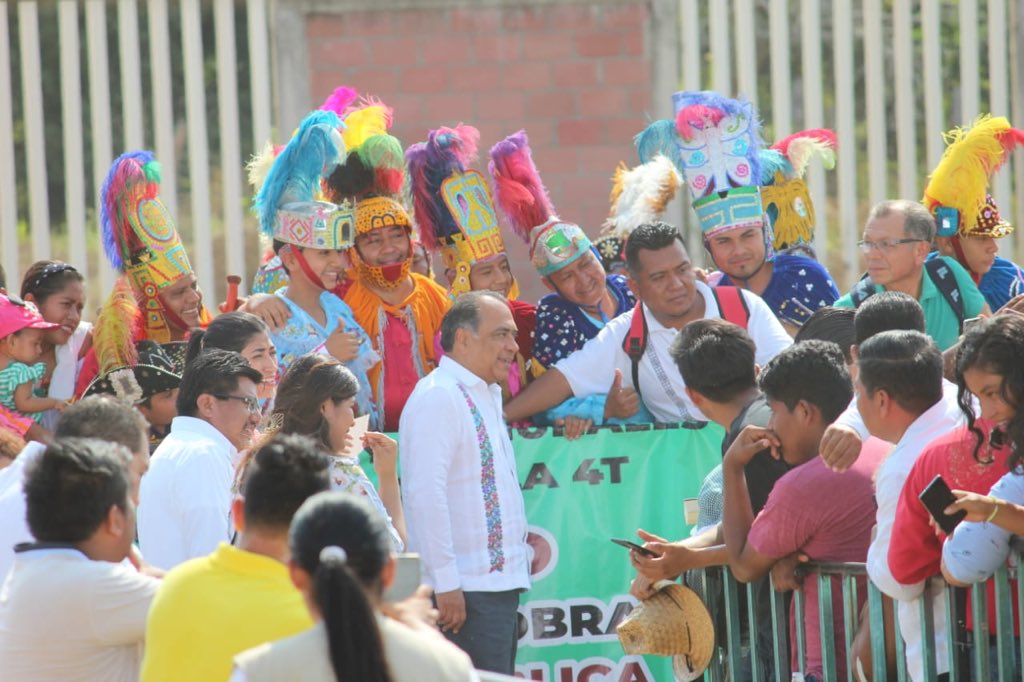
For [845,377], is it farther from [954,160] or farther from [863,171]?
[863,171]

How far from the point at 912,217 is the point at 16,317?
3.74 metres

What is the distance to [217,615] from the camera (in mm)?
3428

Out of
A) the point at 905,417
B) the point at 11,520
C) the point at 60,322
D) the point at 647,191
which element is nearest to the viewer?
the point at 905,417

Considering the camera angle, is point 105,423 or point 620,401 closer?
point 105,423

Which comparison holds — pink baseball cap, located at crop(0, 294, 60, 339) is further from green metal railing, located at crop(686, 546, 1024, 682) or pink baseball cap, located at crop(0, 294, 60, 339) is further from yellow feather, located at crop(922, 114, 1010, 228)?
yellow feather, located at crop(922, 114, 1010, 228)

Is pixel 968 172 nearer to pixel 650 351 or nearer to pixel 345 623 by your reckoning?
pixel 650 351

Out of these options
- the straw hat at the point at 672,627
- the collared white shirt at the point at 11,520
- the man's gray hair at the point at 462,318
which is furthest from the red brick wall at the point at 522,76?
the collared white shirt at the point at 11,520

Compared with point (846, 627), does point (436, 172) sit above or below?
above

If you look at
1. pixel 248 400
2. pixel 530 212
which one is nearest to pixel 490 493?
pixel 248 400

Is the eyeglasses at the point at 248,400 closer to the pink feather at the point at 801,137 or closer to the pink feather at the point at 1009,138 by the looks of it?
the pink feather at the point at 801,137

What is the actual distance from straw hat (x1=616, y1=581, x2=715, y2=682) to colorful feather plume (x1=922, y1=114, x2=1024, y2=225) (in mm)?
2849

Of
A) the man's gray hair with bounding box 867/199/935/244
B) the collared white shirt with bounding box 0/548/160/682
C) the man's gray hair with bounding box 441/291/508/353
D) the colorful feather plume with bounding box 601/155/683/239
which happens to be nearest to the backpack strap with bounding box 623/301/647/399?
the man's gray hair with bounding box 441/291/508/353

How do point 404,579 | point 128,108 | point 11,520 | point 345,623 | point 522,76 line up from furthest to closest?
point 128,108, point 522,76, point 11,520, point 404,579, point 345,623

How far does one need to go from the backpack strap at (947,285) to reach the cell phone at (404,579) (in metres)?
3.84
